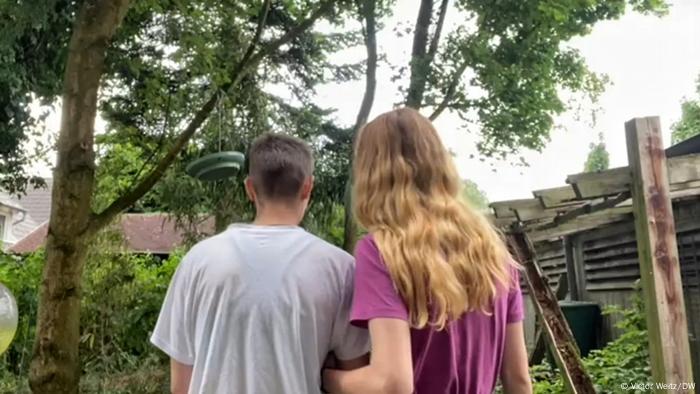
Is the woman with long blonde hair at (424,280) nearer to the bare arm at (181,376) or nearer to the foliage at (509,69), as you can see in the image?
the bare arm at (181,376)

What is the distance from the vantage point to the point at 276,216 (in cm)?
155

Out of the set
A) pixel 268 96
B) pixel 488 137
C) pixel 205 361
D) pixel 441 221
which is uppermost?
pixel 268 96

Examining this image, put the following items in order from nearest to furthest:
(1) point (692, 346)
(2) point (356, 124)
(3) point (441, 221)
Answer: (3) point (441, 221)
(1) point (692, 346)
(2) point (356, 124)

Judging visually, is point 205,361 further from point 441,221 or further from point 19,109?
point 19,109

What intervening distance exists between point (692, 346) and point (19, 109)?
725 centimetres

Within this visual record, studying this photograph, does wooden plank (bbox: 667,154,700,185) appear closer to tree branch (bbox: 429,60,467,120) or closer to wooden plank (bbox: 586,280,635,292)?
wooden plank (bbox: 586,280,635,292)

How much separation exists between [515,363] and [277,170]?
73cm

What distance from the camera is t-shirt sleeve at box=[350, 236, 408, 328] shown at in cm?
123

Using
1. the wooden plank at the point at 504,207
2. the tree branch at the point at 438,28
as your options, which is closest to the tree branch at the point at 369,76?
the tree branch at the point at 438,28

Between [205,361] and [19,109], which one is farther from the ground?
[19,109]

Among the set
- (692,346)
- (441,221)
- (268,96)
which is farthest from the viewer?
(268,96)

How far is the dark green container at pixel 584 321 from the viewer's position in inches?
292

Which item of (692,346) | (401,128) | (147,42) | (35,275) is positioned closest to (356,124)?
(147,42)

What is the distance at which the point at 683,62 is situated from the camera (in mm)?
13445
